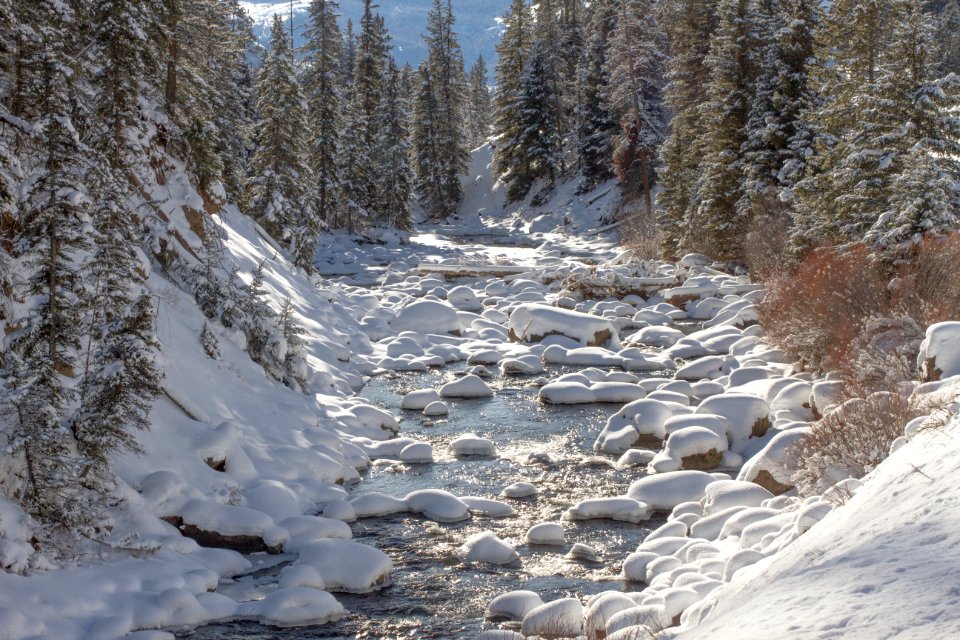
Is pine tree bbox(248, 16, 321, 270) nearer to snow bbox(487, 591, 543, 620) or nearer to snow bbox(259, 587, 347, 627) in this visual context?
snow bbox(259, 587, 347, 627)

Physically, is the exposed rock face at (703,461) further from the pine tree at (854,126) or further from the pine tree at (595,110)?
the pine tree at (595,110)

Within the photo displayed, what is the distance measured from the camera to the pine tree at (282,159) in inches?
1129

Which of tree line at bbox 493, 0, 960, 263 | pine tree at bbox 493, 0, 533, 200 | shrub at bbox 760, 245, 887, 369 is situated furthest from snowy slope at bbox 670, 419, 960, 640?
pine tree at bbox 493, 0, 533, 200

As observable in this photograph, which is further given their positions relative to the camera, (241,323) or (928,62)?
(928,62)

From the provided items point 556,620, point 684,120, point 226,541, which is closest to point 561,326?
point 226,541

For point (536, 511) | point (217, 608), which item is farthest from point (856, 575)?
point (536, 511)

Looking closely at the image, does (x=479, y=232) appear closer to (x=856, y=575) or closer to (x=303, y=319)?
(x=303, y=319)

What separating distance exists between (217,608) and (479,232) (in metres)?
43.0

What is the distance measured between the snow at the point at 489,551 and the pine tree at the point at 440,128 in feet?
148

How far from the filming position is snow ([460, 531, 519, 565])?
28.0 feet

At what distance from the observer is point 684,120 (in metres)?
32.6

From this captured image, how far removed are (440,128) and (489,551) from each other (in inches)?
1861

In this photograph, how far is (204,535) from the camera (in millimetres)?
8547

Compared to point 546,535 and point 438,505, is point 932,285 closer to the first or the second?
point 546,535
